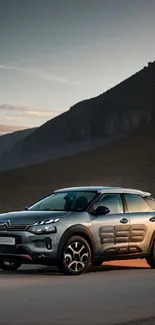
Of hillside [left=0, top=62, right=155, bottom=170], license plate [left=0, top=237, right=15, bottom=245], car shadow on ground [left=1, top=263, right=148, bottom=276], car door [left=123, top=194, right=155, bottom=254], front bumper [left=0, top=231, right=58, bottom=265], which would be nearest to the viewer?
front bumper [left=0, top=231, right=58, bottom=265]

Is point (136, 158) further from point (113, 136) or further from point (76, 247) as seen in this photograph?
point (76, 247)

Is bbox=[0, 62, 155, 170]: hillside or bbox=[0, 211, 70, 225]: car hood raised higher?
bbox=[0, 62, 155, 170]: hillside

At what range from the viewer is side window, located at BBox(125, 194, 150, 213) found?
14.3 m

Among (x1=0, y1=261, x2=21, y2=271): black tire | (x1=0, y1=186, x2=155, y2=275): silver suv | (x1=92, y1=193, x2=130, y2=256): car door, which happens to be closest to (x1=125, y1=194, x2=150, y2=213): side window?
(x1=0, y1=186, x2=155, y2=275): silver suv

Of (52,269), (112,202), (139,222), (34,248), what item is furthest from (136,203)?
(34,248)

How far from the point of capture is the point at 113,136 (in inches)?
6275

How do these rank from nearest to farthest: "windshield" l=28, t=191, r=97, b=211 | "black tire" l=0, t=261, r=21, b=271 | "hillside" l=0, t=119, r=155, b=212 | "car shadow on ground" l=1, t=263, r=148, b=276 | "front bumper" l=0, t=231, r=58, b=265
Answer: "front bumper" l=0, t=231, r=58, b=265 → "car shadow on ground" l=1, t=263, r=148, b=276 → "windshield" l=28, t=191, r=97, b=211 → "black tire" l=0, t=261, r=21, b=271 → "hillside" l=0, t=119, r=155, b=212

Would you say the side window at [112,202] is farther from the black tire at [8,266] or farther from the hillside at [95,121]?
the hillside at [95,121]

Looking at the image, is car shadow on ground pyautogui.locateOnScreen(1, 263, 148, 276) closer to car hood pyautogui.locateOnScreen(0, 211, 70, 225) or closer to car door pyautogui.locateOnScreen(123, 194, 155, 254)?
car door pyautogui.locateOnScreen(123, 194, 155, 254)

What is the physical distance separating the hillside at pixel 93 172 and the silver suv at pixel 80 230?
43369 mm

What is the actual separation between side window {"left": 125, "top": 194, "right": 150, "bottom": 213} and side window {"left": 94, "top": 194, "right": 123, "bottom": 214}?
0.20 m

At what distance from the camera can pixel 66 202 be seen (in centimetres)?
1385

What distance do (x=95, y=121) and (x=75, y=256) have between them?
524ft

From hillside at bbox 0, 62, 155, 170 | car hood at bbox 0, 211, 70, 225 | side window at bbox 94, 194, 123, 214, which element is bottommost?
car hood at bbox 0, 211, 70, 225
